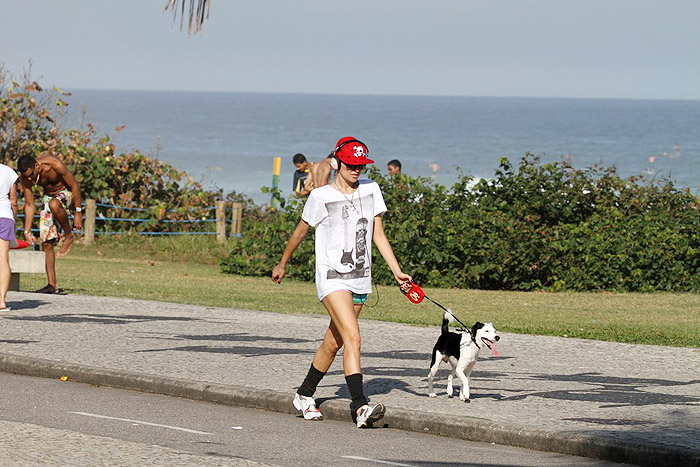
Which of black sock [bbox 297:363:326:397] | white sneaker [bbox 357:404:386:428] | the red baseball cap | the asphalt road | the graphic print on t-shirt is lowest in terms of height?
the asphalt road

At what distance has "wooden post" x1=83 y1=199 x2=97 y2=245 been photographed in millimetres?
25722

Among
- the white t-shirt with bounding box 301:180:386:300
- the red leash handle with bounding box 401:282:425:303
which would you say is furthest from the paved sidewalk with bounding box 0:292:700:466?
the white t-shirt with bounding box 301:180:386:300

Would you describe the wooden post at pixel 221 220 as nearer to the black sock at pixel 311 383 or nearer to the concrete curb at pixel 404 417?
the concrete curb at pixel 404 417

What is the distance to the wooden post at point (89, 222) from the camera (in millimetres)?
25722

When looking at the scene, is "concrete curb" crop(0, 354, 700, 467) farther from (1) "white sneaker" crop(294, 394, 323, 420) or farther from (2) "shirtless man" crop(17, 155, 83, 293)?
(2) "shirtless man" crop(17, 155, 83, 293)

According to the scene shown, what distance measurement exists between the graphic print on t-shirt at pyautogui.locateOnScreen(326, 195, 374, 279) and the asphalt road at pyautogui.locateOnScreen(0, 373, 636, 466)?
3.59 ft

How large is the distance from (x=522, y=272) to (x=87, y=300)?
25.4 ft

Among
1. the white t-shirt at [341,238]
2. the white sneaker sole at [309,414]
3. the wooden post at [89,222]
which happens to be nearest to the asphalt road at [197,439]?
the white sneaker sole at [309,414]

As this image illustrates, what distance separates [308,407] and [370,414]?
2.02 feet

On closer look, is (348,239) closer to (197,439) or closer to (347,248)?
(347,248)

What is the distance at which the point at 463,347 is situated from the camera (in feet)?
29.4

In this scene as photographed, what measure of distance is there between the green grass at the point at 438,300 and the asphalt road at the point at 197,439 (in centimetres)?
463

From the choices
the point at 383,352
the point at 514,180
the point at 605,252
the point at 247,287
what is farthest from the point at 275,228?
the point at 383,352

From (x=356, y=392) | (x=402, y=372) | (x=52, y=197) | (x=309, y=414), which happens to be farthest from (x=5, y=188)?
(x=356, y=392)
